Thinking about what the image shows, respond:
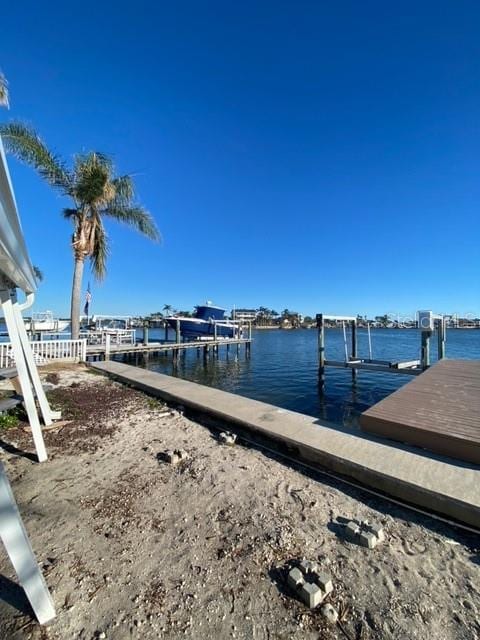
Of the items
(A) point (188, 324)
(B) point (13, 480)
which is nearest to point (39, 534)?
(B) point (13, 480)

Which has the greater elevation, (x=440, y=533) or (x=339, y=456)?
(x=339, y=456)

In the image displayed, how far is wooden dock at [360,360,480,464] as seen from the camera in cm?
386

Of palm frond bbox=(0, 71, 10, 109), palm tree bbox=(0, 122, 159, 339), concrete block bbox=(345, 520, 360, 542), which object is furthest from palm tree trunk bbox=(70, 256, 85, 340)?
concrete block bbox=(345, 520, 360, 542)

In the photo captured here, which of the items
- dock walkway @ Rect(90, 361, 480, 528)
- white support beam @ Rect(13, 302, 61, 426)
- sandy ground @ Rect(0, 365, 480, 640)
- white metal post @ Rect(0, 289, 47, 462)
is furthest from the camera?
white support beam @ Rect(13, 302, 61, 426)

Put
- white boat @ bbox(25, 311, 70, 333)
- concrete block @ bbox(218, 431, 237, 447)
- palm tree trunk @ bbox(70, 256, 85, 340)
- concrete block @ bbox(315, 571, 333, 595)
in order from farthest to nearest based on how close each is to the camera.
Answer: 1. white boat @ bbox(25, 311, 70, 333)
2. palm tree trunk @ bbox(70, 256, 85, 340)
3. concrete block @ bbox(218, 431, 237, 447)
4. concrete block @ bbox(315, 571, 333, 595)

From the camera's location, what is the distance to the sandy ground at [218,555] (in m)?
1.93

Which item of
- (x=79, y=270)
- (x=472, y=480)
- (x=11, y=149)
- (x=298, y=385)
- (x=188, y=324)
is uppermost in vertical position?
(x=11, y=149)

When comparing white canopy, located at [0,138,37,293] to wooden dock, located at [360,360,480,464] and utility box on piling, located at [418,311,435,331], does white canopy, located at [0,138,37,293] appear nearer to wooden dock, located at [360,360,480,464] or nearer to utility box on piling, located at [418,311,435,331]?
wooden dock, located at [360,360,480,464]

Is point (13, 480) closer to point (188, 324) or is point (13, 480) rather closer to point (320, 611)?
point (320, 611)

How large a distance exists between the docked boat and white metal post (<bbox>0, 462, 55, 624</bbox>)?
81.0ft

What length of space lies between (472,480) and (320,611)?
231 cm

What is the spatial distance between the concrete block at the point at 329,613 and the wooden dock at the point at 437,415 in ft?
8.96

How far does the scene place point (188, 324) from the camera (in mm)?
29234

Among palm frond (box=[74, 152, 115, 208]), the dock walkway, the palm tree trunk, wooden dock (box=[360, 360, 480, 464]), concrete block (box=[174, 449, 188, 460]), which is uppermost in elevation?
palm frond (box=[74, 152, 115, 208])
